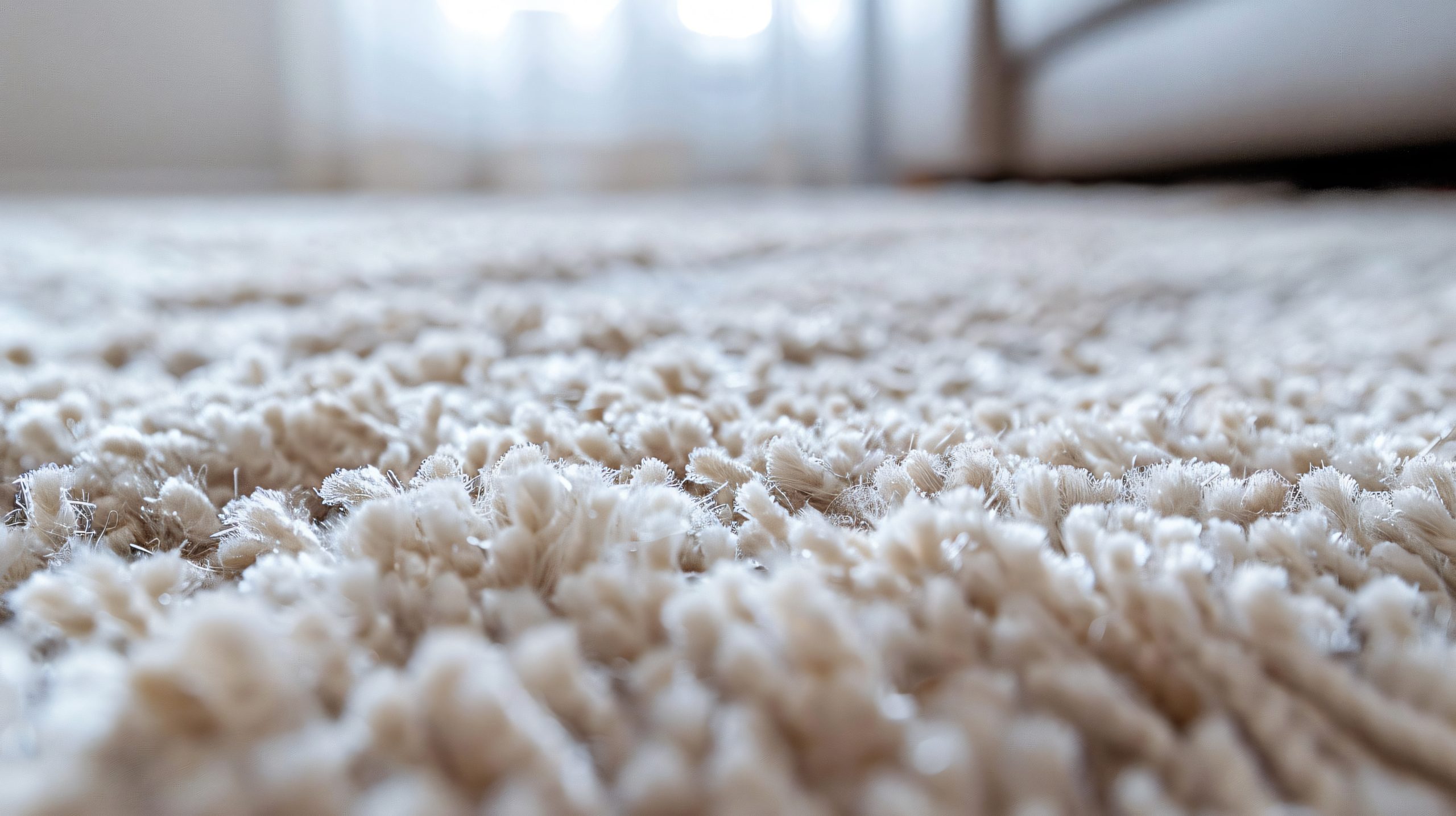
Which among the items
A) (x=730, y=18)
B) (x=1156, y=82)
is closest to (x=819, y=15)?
(x=730, y=18)

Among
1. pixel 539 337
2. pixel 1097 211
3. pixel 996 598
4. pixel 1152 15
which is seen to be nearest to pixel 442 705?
pixel 996 598

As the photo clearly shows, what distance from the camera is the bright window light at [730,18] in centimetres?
151

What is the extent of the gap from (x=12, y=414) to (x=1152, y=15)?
976 mm

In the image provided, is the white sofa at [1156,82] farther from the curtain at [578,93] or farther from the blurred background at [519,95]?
the curtain at [578,93]

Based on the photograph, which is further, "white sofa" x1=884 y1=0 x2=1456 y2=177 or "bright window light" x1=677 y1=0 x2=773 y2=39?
"bright window light" x1=677 y1=0 x2=773 y2=39

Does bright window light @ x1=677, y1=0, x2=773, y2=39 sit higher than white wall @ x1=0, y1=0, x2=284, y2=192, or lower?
higher

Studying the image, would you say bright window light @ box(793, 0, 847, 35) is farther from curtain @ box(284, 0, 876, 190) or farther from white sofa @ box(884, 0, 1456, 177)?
white sofa @ box(884, 0, 1456, 177)

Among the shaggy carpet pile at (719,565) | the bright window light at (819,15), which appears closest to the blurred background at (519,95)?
the bright window light at (819,15)

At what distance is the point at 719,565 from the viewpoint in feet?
0.38

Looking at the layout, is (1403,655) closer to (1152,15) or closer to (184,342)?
(184,342)

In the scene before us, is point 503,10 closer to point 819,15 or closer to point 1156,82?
point 819,15

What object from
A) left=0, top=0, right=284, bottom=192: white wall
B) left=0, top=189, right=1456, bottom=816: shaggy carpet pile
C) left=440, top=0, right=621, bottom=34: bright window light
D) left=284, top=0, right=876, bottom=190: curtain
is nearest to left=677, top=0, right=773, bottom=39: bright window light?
left=284, top=0, right=876, bottom=190: curtain

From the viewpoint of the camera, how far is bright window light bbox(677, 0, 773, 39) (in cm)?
151

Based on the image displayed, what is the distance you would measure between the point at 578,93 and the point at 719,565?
1502 mm
